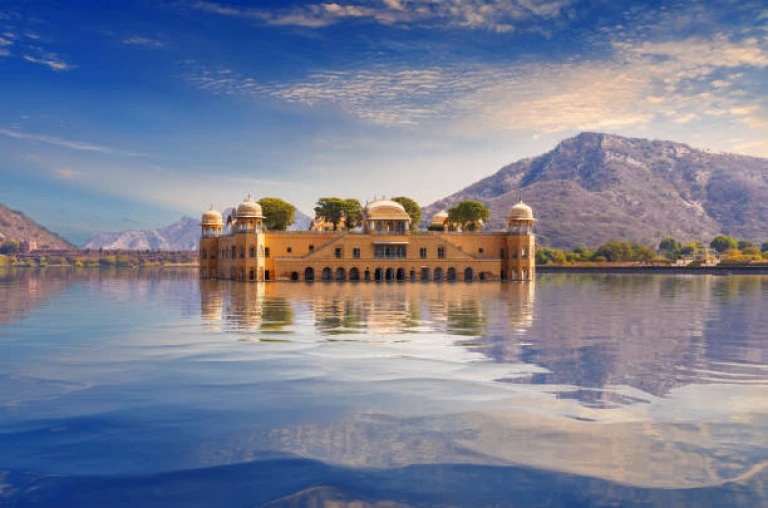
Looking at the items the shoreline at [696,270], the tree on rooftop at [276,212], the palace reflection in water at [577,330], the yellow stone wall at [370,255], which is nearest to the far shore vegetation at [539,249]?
the tree on rooftop at [276,212]

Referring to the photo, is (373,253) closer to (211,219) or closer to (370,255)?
(370,255)

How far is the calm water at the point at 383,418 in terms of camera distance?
8.14 m

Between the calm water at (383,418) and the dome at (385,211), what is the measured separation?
2307 inches

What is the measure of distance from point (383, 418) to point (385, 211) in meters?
71.4

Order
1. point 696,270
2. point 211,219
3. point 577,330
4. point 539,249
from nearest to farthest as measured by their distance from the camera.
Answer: point 577,330
point 211,219
point 696,270
point 539,249

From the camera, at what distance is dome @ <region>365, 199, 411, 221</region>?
82062 mm

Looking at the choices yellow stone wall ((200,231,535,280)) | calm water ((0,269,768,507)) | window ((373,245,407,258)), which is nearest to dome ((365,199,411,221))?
yellow stone wall ((200,231,535,280))

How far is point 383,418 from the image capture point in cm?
1139

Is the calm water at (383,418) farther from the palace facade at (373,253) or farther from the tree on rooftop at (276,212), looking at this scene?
the tree on rooftop at (276,212)

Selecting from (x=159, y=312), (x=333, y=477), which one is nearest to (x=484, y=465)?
(x=333, y=477)

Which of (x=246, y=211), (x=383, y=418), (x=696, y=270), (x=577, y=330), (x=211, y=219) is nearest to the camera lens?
(x=383, y=418)

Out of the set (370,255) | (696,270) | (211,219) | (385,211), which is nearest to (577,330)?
(370,255)

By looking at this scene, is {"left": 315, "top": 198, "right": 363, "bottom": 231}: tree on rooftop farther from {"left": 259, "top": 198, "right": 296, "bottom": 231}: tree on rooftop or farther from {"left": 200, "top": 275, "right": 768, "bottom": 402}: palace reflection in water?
{"left": 200, "top": 275, "right": 768, "bottom": 402}: palace reflection in water

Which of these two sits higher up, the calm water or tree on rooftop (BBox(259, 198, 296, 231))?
tree on rooftop (BBox(259, 198, 296, 231))
